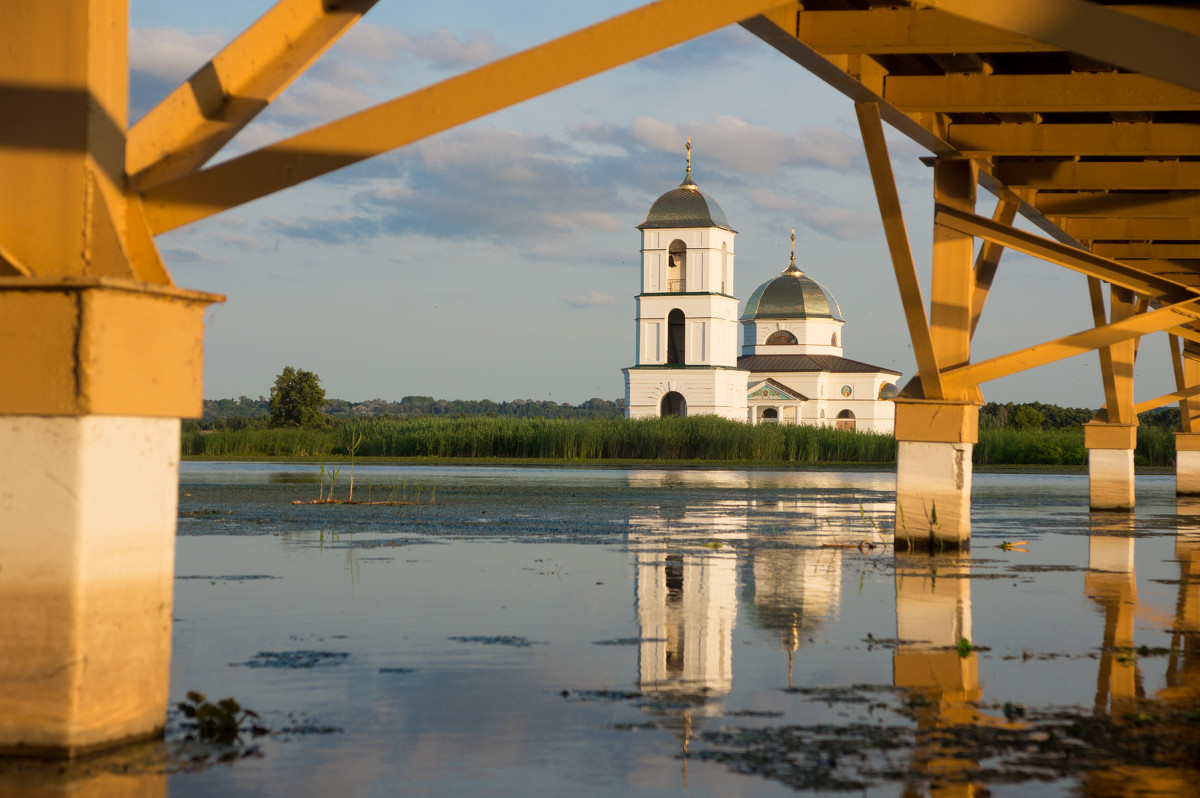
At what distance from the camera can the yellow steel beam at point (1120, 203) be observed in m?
16.2

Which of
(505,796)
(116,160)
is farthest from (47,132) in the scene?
(505,796)

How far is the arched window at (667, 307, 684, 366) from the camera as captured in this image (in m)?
84.2

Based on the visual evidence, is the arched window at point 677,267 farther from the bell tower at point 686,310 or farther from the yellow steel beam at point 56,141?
the yellow steel beam at point 56,141

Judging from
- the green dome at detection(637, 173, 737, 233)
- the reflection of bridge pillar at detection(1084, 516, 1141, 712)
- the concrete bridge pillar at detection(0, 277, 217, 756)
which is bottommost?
the reflection of bridge pillar at detection(1084, 516, 1141, 712)

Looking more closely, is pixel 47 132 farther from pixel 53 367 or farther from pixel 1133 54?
pixel 1133 54

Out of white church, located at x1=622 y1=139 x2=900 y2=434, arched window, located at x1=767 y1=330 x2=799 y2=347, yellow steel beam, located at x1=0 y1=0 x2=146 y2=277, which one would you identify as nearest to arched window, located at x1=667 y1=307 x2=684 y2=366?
white church, located at x1=622 y1=139 x2=900 y2=434

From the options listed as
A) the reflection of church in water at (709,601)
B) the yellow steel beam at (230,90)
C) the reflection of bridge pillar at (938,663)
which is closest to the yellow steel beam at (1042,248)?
the reflection of church in water at (709,601)

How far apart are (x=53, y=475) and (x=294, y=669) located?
2.35 m

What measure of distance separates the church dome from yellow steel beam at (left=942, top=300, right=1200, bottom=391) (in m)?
87.4

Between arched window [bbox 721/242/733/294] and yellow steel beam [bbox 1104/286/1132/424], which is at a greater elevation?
arched window [bbox 721/242/733/294]

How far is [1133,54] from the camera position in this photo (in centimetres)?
494

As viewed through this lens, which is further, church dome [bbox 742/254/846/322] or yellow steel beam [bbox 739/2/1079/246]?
church dome [bbox 742/254/846/322]

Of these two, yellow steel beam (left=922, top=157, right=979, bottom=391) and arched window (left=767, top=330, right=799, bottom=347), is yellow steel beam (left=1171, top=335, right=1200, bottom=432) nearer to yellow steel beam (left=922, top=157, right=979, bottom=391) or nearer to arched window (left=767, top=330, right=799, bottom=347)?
yellow steel beam (left=922, top=157, right=979, bottom=391)

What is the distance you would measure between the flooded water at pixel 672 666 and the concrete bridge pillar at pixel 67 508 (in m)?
0.26
